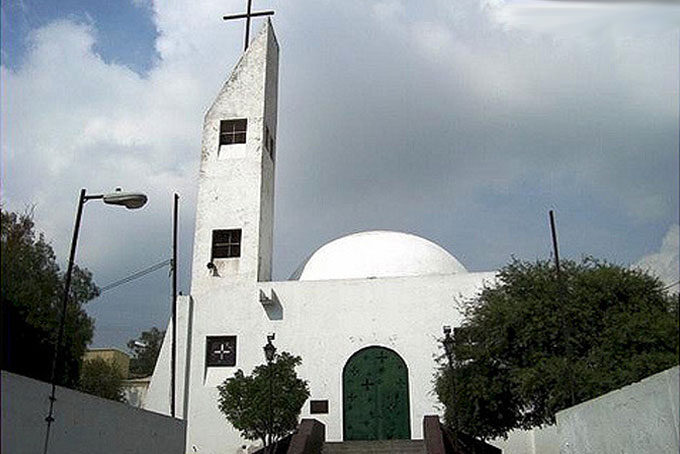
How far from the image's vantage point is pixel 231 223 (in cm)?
2267

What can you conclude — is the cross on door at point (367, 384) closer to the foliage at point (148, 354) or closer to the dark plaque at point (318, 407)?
the dark plaque at point (318, 407)

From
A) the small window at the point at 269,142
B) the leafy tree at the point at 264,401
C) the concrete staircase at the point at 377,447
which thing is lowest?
the concrete staircase at the point at 377,447

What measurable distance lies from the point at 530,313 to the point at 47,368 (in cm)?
854

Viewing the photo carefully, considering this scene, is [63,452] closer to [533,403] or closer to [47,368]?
[47,368]

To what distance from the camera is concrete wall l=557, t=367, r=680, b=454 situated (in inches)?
273

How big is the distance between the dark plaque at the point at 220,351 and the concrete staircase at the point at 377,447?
4660 millimetres

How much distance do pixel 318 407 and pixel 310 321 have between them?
98.9 inches

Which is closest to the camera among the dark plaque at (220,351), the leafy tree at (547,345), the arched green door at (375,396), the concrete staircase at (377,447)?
the leafy tree at (547,345)

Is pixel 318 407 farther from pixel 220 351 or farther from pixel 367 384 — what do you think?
pixel 220 351

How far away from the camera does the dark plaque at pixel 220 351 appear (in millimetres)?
20625

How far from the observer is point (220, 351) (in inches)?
818

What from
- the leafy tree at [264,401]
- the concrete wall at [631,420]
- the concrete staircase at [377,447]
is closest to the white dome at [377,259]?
the leafy tree at [264,401]

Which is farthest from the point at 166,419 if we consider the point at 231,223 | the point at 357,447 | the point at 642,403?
the point at 231,223

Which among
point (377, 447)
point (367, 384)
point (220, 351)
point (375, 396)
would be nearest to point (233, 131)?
point (220, 351)
